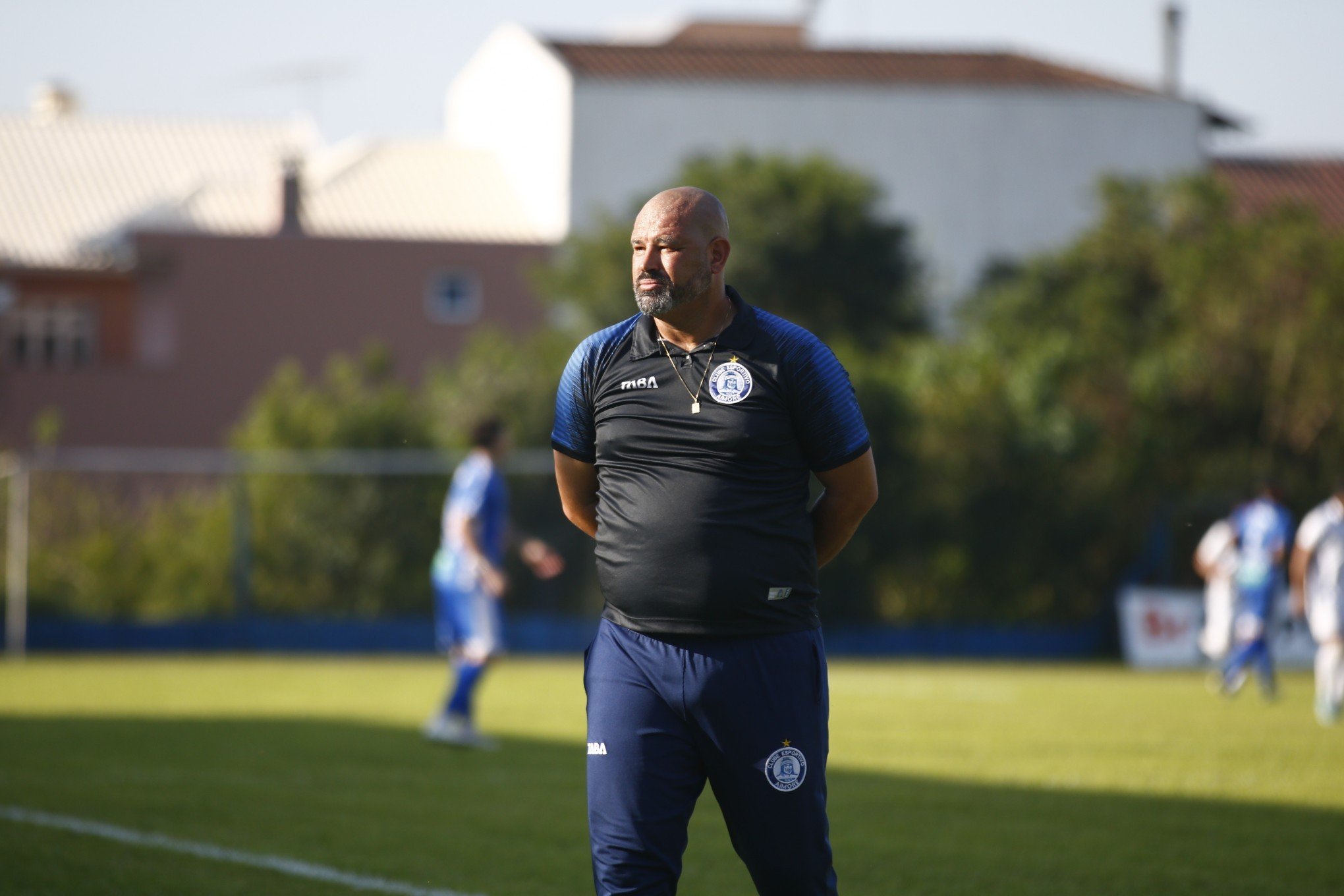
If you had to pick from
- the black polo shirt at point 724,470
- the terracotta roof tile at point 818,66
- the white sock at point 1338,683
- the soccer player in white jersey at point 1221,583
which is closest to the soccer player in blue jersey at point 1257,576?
the soccer player in white jersey at point 1221,583

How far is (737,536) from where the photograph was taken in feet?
15.5

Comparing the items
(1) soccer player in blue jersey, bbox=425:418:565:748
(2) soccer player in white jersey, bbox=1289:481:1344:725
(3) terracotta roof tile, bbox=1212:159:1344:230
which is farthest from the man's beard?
(3) terracotta roof tile, bbox=1212:159:1344:230

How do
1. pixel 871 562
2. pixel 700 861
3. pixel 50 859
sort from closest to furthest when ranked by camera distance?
pixel 50 859 → pixel 700 861 → pixel 871 562

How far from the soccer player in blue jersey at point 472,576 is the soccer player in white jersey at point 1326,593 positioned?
847 centimetres

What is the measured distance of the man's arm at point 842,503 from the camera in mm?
4898

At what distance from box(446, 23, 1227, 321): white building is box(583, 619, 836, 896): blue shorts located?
41.7m

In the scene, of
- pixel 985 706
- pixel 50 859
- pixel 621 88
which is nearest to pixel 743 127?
pixel 621 88

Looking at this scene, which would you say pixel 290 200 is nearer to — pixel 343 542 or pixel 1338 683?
pixel 343 542

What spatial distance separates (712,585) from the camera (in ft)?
15.4

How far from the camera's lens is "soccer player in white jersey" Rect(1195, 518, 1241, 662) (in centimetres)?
2011

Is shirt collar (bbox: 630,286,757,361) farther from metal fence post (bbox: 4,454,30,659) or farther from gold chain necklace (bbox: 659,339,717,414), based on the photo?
metal fence post (bbox: 4,454,30,659)

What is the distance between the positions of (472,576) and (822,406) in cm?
835

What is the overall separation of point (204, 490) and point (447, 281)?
21.6 metres

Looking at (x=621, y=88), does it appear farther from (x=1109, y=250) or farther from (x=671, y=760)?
(x=671, y=760)
